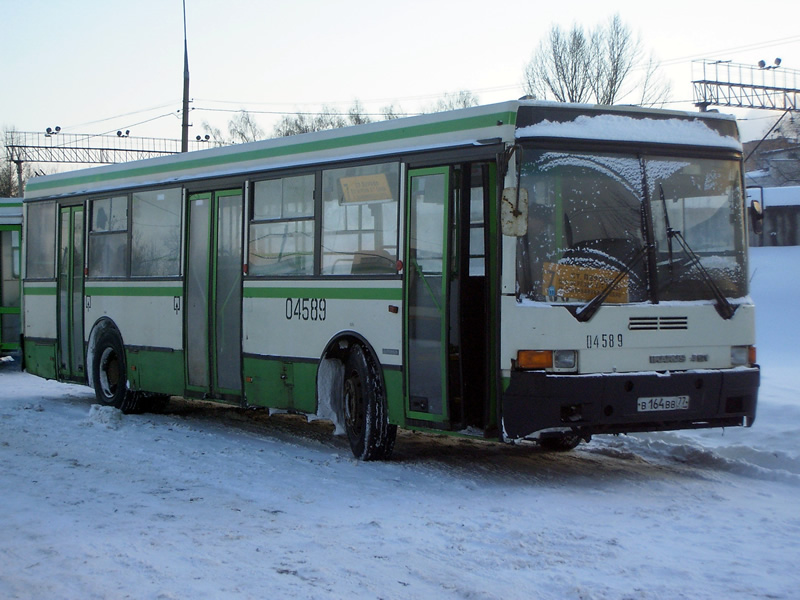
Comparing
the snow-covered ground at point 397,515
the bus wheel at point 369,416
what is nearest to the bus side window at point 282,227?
the bus wheel at point 369,416

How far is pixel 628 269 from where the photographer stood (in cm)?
843

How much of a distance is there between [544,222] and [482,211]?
634mm

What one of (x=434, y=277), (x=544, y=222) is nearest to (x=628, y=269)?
(x=544, y=222)

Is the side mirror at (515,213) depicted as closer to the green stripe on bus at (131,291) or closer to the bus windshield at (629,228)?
the bus windshield at (629,228)

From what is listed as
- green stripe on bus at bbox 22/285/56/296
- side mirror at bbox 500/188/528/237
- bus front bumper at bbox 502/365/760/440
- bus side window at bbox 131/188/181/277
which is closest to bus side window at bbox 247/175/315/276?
bus side window at bbox 131/188/181/277

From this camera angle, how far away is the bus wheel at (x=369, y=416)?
377 inches

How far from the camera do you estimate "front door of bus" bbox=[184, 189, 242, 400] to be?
37.9ft

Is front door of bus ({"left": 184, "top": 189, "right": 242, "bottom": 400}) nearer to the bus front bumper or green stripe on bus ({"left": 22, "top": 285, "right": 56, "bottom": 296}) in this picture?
green stripe on bus ({"left": 22, "top": 285, "right": 56, "bottom": 296})

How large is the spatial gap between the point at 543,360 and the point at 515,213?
1138 mm

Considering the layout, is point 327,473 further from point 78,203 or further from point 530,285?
point 78,203

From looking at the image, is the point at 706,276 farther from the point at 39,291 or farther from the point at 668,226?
the point at 39,291

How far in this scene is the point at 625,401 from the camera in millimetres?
8289

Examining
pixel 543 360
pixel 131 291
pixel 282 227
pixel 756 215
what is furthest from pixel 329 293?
pixel 131 291

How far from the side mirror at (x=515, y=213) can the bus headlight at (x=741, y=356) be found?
2073 millimetres
